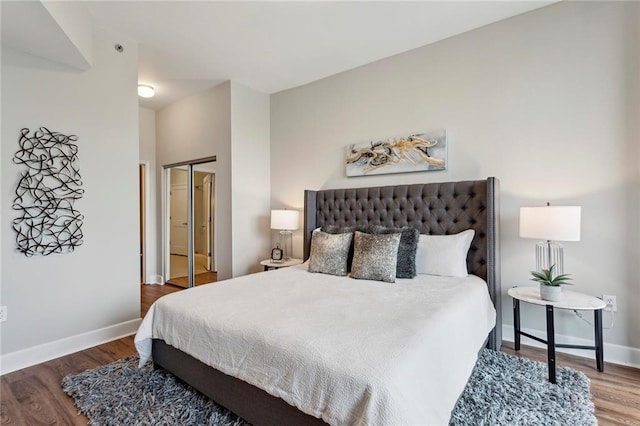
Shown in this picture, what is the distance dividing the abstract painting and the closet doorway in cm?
224

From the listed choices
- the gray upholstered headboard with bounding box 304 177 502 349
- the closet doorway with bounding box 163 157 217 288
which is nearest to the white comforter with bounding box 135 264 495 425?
the gray upholstered headboard with bounding box 304 177 502 349

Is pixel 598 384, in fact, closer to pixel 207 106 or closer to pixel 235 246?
pixel 235 246

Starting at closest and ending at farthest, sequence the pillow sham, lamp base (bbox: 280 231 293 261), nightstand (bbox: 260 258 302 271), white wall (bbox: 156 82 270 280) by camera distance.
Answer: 1. the pillow sham
2. nightstand (bbox: 260 258 302 271)
3. white wall (bbox: 156 82 270 280)
4. lamp base (bbox: 280 231 293 261)

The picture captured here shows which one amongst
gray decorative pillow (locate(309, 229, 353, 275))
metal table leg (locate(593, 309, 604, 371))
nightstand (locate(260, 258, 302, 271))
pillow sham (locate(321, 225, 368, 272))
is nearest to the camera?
metal table leg (locate(593, 309, 604, 371))

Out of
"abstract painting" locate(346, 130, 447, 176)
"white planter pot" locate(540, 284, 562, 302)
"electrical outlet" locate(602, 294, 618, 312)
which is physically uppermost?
"abstract painting" locate(346, 130, 447, 176)

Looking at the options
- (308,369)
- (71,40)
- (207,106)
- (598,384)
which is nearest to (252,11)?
(71,40)

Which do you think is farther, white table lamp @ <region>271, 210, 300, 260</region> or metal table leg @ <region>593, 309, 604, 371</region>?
white table lamp @ <region>271, 210, 300, 260</region>

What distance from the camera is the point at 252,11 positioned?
254cm

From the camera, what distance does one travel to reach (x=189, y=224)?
4.69m

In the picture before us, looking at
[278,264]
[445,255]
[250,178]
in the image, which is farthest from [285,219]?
[445,255]

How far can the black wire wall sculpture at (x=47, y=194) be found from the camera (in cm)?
233

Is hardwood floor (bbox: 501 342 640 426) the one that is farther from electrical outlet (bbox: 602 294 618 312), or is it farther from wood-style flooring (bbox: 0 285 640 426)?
electrical outlet (bbox: 602 294 618 312)

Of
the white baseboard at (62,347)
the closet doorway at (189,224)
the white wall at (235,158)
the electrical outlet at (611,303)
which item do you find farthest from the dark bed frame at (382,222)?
the closet doorway at (189,224)

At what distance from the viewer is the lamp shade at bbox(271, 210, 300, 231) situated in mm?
3698
